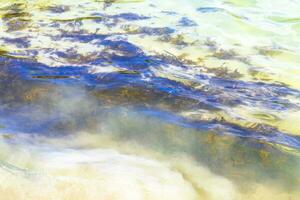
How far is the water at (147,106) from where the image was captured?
2.70 metres

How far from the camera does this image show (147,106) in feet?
12.8

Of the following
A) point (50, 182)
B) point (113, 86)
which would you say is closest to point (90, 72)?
point (113, 86)

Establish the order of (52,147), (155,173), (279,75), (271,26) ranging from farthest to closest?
1. (271,26)
2. (279,75)
3. (52,147)
4. (155,173)

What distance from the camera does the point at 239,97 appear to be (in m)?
4.28

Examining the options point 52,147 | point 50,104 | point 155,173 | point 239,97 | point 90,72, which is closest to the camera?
point 155,173

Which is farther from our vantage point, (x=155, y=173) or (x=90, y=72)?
(x=90, y=72)

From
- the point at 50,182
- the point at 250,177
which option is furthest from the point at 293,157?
the point at 50,182

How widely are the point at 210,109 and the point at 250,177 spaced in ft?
3.78

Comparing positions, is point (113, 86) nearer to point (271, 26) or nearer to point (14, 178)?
point (14, 178)

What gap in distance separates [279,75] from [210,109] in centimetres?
164

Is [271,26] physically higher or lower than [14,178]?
lower

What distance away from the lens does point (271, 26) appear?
6.99 meters

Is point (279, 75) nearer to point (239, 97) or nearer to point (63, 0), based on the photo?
point (239, 97)

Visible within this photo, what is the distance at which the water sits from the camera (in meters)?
2.70
